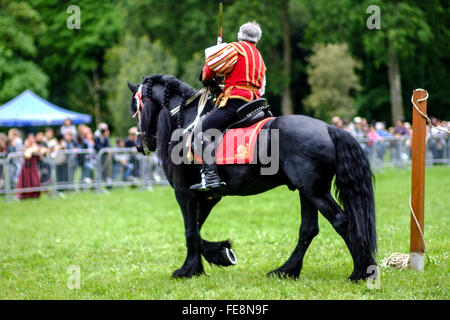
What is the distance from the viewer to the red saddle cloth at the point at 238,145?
6.84 metres

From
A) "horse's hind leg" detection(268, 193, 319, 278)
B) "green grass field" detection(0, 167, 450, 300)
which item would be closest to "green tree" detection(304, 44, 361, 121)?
"green grass field" detection(0, 167, 450, 300)

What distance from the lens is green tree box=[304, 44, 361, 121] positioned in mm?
37562

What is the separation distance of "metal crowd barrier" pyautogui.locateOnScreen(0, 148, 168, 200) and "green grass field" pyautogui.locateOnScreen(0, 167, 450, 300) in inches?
29.3

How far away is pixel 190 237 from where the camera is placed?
24.1ft

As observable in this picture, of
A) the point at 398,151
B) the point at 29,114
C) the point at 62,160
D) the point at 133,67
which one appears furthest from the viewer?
the point at 133,67

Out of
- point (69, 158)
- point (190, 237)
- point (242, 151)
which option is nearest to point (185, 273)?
point (190, 237)

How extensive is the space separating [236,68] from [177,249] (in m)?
3.91

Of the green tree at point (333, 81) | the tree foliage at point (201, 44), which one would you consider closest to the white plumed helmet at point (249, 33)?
the tree foliage at point (201, 44)

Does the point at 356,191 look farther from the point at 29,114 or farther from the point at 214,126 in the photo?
the point at 29,114

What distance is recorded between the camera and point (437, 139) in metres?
23.3

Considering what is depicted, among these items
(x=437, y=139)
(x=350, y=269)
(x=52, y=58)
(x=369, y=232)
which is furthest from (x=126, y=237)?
(x=52, y=58)

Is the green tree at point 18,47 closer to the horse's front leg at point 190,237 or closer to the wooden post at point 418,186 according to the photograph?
the horse's front leg at point 190,237

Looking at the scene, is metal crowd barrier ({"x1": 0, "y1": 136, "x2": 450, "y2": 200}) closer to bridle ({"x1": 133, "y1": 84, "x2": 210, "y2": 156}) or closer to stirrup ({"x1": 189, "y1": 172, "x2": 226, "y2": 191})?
bridle ({"x1": 133, "y1": 84, "x2": 210, "y2": 156})

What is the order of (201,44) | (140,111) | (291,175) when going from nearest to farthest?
(291,175)
(140,111)
(201,44)
